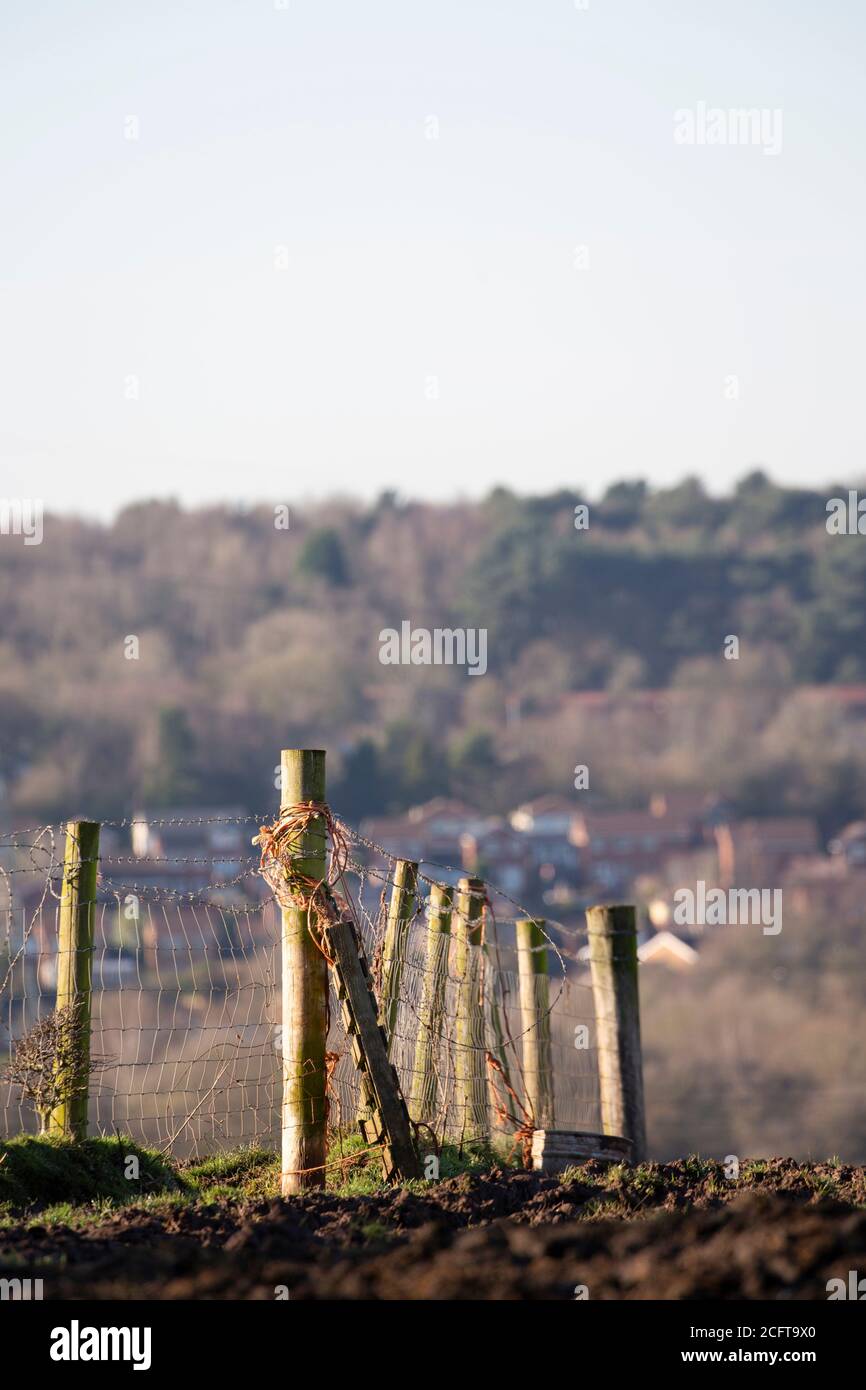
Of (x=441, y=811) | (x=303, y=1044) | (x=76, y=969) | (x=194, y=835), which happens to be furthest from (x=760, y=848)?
(x=303, y=1044)

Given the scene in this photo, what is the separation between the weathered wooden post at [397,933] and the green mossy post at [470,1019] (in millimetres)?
631

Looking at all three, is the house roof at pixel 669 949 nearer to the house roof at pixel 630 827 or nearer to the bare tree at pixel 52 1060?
the house roof at pixel 630 827

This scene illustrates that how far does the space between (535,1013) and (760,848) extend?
4500 inches

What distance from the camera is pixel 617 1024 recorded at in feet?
31.1

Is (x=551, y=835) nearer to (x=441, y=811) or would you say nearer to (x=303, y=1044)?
(x=441, y=811)

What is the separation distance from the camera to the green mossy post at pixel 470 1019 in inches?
372

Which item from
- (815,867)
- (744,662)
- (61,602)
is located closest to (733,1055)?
(815,867)

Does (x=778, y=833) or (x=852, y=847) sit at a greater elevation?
(x=778, y=833)

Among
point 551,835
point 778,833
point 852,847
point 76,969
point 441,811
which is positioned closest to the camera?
point 76,969

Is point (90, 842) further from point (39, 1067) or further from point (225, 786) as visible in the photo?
point (225, 786)

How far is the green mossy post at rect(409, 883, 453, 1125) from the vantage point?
899cm

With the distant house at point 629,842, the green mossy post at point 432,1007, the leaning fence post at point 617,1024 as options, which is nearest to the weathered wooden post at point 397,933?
the green mossy post at point 432,1007
